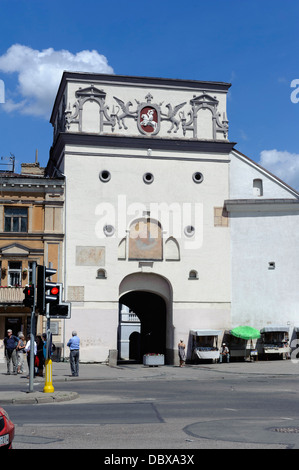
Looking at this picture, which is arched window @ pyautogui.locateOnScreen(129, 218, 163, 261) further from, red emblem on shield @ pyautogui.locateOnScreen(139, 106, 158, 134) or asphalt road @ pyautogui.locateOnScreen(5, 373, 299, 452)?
asphalt road @ pyautogui.locateOnScreen(5, 373, 299, 452)

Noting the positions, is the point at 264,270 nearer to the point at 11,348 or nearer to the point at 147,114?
the point at 147,114

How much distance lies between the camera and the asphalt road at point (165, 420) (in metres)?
10.3

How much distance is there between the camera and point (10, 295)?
120ft

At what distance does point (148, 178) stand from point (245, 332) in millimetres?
11007

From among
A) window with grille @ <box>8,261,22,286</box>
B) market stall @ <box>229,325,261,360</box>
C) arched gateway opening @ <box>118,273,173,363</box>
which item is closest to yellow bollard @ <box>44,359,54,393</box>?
window with grille @ <box>8,261,22,286</box>

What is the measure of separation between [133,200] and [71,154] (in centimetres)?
462

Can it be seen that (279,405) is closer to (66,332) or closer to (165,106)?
(66,332)

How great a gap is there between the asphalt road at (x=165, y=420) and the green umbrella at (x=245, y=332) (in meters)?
17.7

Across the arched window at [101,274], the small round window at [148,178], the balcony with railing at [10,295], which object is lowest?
the balcony with railing at [10,295]


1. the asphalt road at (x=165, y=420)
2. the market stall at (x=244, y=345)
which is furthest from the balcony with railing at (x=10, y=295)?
the asphalt road at (x=165, y=420)

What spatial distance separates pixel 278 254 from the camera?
40.7 m

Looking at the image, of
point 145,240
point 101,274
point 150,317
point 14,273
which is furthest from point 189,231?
point 14,273

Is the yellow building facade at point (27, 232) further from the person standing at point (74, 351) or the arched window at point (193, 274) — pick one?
the person standing at point (74, 351)
